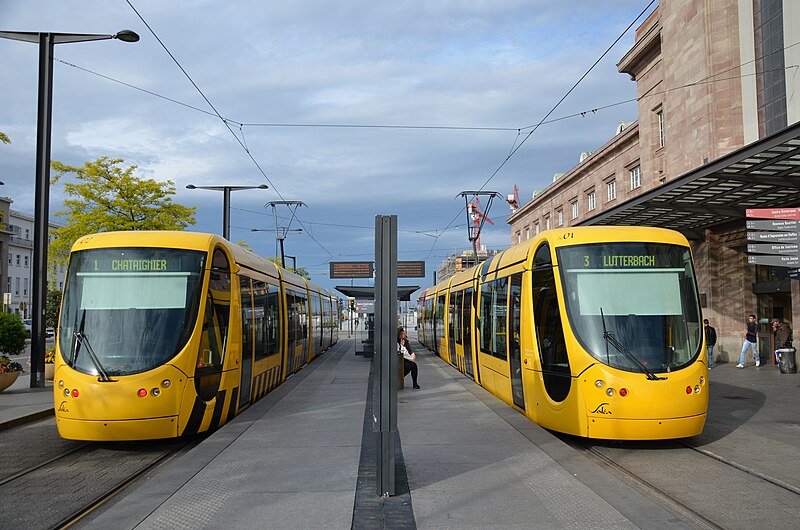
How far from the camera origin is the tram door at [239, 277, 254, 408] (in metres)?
11.4

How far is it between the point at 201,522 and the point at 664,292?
649 centimetres

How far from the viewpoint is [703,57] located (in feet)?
79.3

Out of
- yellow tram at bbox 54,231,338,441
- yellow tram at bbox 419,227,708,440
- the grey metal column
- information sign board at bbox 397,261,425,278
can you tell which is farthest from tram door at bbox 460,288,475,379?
information sign board at bbox 397,261,425,278

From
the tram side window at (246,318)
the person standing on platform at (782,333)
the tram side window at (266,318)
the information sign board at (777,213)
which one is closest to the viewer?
the tram side window at (246,318)

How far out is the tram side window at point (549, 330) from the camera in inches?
365

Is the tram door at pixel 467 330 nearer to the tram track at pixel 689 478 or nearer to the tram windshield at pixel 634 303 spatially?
the tram track at pixel 689 478

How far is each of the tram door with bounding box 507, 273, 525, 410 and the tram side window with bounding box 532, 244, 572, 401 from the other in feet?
2.76

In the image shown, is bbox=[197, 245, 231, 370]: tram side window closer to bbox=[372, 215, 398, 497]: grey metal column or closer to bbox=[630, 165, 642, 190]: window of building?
bbox=[372, 215, 398, 497]: grey metal column

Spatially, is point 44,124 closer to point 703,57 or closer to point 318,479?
point 318,479

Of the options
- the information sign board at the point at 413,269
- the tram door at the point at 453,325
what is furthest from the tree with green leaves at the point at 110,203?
the information sign board at the point at 413,269

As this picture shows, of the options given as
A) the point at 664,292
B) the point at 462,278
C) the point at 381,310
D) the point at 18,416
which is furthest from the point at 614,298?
the point at 462,278

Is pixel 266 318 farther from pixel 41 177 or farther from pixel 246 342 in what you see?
pixel 41 177

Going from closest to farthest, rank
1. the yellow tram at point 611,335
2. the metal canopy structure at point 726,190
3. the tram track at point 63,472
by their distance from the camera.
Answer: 1. the tram track at point 63,472
2. the yellow tram at point 611,335
3. the metal canopy structure at point 726,190

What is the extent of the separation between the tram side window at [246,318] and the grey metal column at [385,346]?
5.27m
